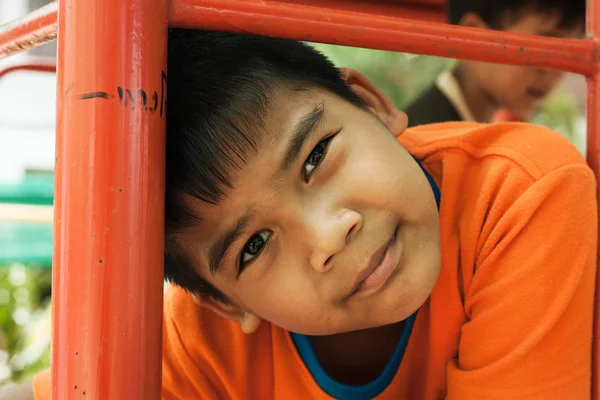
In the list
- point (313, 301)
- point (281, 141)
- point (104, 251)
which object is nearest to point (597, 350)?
point (313, 301)

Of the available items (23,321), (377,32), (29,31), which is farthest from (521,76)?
(23,321)

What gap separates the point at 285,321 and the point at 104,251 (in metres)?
0.37

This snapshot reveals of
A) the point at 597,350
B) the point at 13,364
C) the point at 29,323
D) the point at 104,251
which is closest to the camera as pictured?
the point at 104,251

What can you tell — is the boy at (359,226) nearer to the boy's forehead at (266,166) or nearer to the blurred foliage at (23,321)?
the boy's forehead at (266,166)

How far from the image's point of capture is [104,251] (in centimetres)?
49

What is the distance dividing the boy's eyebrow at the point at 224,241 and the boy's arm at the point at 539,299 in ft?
1.01

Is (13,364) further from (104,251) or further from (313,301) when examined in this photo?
(104,251)

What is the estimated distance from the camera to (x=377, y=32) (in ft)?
1.97

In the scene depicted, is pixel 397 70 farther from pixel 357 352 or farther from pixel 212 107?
pixel 212 107

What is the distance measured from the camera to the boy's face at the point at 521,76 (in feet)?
6.00

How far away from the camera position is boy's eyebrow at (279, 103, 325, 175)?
76cm

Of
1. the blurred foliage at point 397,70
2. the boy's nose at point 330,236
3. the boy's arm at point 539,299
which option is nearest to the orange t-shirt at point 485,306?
the boy's arm at point 539,299

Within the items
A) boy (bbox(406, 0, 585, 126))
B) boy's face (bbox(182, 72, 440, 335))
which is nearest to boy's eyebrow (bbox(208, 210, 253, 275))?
boy's face (bbox(182, 72, 440, 335))

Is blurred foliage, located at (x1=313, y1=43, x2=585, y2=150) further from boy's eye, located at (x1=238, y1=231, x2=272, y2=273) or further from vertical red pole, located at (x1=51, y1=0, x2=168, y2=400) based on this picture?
vertical red pole, located at (x1=51, y1=0, x2=168, y2=400)
